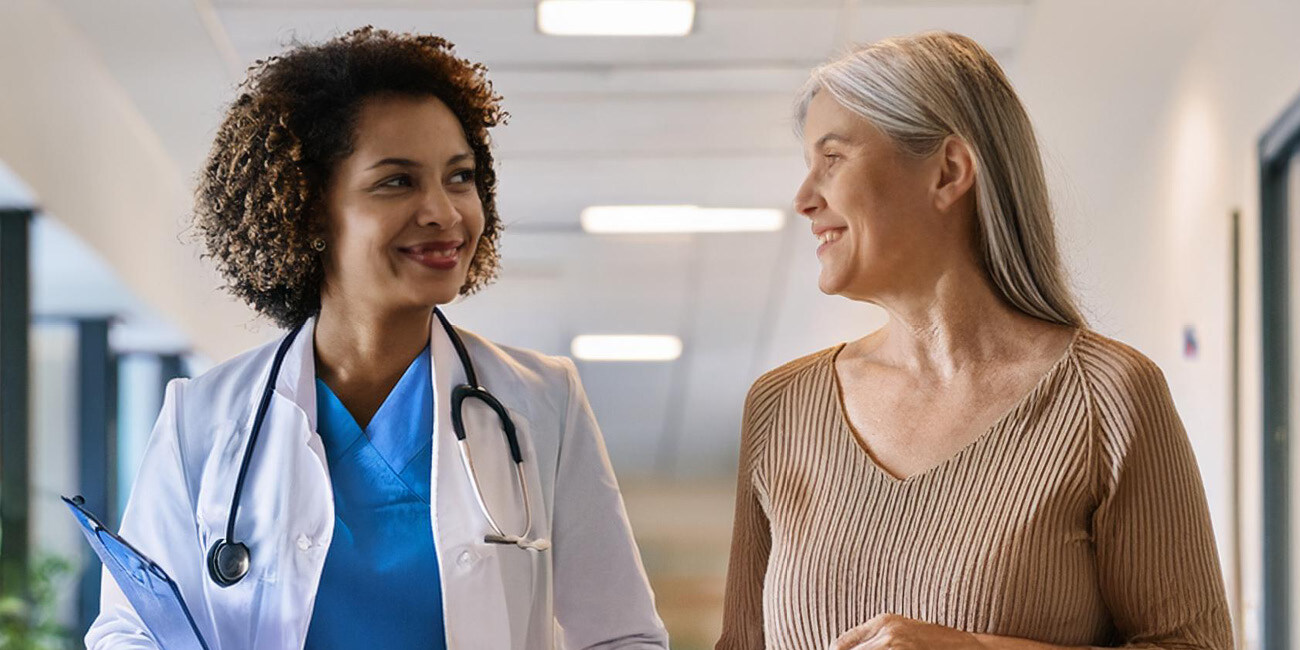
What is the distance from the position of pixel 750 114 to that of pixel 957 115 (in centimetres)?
362

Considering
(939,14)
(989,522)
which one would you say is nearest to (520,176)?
(939,14)

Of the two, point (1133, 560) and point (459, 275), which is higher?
point (459, 275)

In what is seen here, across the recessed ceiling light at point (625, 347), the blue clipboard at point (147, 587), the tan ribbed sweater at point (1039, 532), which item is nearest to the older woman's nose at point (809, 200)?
the tan ribbed sweater at point (1039, 532)

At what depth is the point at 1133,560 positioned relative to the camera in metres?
1.34

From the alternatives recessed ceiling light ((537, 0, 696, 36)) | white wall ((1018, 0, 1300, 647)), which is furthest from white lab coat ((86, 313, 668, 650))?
recessed ceiling light ((537, 0, 696, 36))

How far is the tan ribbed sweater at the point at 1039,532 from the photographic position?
1.34 meters

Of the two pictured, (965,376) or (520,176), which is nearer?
(965,376)

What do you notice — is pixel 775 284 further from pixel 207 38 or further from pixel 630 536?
pixel 630 536

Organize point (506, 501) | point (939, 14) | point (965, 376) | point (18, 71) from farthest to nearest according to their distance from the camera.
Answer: point (939, 14), point (18, 71), point (506, 501), point (965, 376)

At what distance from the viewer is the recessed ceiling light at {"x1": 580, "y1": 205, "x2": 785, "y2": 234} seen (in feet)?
19.9

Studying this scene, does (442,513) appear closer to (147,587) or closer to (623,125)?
(147,587)

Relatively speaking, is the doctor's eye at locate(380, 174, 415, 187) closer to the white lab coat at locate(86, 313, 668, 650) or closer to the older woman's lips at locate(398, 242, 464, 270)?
the older woman's lips at locate(398, 242, 464, 270)

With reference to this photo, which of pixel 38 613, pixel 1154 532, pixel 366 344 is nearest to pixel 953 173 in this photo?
pixel 1154 532

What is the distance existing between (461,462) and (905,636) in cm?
54
